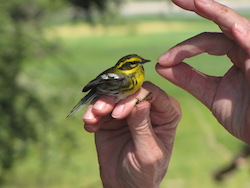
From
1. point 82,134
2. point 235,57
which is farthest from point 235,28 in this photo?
point 82,134

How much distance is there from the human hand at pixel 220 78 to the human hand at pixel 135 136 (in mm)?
102

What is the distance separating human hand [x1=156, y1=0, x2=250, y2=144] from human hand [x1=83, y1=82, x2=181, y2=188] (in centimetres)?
10

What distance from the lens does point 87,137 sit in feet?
31.3

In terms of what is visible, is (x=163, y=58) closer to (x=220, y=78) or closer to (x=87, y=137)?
(x=220, y=78)

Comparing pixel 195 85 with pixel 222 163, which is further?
pixel 222 163

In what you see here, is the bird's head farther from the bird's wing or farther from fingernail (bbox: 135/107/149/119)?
fingernail (bbox: 135/107/149/119)

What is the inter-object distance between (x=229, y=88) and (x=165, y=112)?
10.0 inches

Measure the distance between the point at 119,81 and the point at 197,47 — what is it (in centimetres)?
24

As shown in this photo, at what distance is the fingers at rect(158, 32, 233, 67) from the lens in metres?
1.30

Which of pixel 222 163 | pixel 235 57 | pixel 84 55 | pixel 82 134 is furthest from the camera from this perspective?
pixel 84 55

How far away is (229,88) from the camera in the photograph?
4.41ft

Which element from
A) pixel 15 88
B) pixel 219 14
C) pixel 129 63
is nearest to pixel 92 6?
pixel 15 88

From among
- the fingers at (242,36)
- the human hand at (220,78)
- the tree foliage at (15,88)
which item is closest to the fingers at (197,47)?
the human hand at (220,78)

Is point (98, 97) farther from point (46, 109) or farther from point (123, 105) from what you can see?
point (46, 109)
